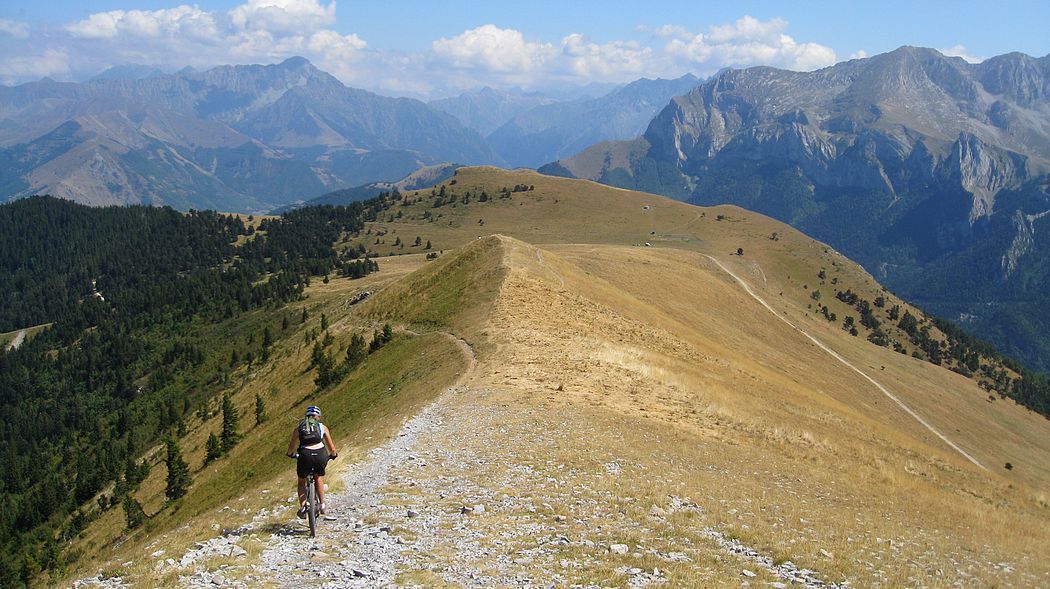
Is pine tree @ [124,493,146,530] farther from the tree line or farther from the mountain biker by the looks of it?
the mountain biker

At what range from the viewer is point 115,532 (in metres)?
46.7

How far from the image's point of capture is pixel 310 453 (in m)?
17.5

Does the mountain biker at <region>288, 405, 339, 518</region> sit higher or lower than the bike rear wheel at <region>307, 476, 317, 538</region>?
higher

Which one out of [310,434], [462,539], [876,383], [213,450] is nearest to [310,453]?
[310,434]

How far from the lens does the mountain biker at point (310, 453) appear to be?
17.4m

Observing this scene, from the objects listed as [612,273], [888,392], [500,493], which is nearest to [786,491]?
[500,493]

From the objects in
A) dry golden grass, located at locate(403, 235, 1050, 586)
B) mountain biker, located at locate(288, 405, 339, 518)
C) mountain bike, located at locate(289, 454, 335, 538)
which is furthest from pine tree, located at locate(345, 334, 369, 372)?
mountain bike, located at locate(289, 454, 335, 538)

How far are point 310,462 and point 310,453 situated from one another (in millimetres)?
251

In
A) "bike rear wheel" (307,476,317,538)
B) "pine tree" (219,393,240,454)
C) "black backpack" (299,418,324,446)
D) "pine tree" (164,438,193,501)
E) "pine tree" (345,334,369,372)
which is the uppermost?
"black backpack" (299,418,324,446)

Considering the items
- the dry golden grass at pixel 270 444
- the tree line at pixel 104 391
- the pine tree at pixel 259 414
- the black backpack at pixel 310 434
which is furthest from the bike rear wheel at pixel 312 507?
the pine tree at pixel 259 414

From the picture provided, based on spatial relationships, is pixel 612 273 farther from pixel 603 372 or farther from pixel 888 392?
pixel 603 372

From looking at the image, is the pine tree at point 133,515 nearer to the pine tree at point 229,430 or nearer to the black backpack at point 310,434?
the pine tree at point 229,430

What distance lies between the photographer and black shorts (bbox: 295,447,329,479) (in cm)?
1741

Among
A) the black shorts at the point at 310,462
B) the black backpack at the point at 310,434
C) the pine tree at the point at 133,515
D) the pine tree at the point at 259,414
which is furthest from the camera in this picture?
the pine tree at the point at 259,414
